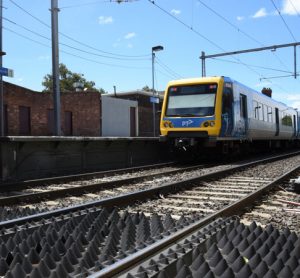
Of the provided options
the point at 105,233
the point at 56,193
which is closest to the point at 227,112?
the point at 56,193

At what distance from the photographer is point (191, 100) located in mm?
14852

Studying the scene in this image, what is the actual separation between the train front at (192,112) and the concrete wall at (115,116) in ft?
57.9

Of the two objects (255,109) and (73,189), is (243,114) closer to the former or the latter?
(255,109)

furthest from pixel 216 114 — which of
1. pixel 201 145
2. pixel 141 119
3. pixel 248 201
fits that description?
pixel 141 119

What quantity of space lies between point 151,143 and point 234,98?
14.1ft

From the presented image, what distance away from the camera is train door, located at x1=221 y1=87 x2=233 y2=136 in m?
14.5

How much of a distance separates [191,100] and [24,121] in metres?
15.0

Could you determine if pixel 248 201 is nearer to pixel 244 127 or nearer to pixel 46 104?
pixel 244 127

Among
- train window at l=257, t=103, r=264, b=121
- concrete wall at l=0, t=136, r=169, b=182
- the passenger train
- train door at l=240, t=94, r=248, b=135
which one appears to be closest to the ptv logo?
the passenger train

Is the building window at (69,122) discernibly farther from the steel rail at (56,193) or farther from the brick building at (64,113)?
the steel rail at (56,193)

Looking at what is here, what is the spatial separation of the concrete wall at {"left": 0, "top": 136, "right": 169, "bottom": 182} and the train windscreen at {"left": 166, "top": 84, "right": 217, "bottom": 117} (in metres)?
2.19

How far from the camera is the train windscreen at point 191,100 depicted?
47.5 ft

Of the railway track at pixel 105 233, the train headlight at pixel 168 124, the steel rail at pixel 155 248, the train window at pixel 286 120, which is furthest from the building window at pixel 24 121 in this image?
the steel rail at pixel 155 248

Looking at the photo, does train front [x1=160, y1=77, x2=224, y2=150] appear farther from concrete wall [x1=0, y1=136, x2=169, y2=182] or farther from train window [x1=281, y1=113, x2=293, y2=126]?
train window [x1=281, y1=113, x2=293, y2=126]
